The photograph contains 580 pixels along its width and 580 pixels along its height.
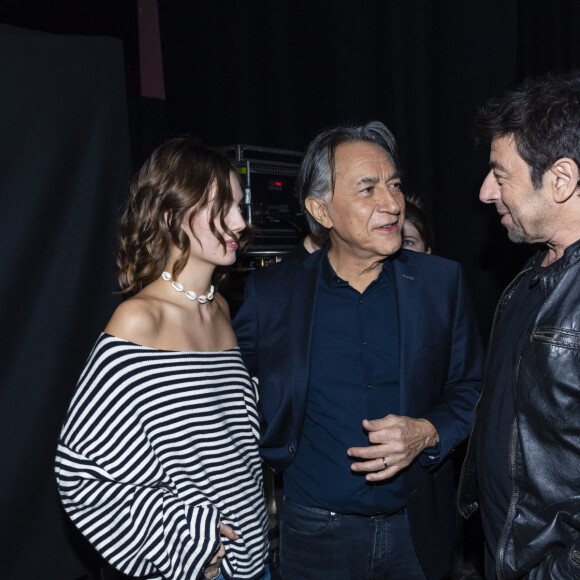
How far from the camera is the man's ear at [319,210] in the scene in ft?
6.21

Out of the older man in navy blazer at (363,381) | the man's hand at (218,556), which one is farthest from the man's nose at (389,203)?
the man's hand at (218,556)

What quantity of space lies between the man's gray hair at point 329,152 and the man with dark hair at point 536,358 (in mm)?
453

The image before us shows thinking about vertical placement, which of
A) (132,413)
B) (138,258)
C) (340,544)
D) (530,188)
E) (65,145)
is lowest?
(340,544)

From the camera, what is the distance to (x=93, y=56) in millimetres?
2141

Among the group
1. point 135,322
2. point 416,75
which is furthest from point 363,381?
point 416,75

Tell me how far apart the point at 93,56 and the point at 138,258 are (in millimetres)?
1062

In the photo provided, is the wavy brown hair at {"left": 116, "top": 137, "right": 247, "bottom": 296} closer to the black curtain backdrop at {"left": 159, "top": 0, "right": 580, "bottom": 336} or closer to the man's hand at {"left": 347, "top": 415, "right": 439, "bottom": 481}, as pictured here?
the man's hand at {"left": 347, "top": 415, "right": 439, "bottom": 481}

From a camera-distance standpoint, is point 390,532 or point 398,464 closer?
point 398,464

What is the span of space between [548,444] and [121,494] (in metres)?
0.97

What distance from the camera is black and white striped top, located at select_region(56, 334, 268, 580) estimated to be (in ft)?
4.21

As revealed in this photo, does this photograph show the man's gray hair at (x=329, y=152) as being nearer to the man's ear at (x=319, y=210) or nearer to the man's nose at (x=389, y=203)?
the man's ear at (x=319, y=210)

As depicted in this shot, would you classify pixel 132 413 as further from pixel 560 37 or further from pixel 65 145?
pixel 560 37

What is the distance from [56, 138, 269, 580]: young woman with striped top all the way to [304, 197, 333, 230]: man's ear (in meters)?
0.38

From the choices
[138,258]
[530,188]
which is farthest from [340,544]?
[530,188]
